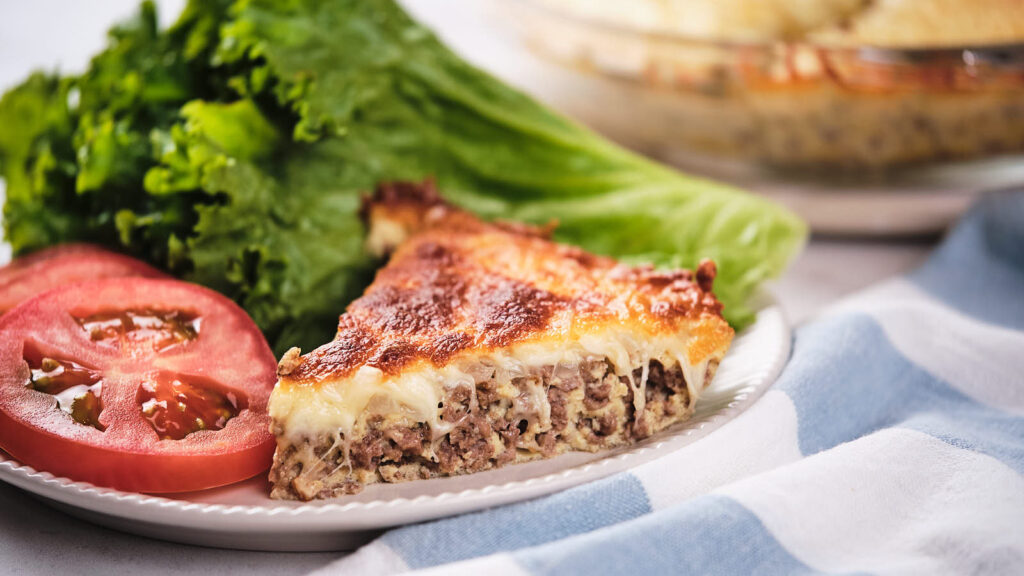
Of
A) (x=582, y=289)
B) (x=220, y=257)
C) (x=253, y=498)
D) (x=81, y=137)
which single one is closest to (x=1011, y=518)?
(x=582, y=289)

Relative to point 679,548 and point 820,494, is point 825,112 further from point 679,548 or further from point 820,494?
point 679,548

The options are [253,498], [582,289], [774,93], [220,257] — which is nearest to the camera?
[253,498]

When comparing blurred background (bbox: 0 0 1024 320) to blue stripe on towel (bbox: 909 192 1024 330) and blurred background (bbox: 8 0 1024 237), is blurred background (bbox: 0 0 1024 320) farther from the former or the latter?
blue stripe on towel (bbox: 909 192 1024 330)

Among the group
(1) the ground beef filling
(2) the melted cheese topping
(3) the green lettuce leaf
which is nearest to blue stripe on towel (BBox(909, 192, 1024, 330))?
(3) the green lettuce leaf

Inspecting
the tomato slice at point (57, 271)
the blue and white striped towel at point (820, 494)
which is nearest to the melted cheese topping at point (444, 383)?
the blue and white striped towel at point (820, 494)

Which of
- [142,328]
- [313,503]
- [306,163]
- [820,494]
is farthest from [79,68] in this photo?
[820,494]

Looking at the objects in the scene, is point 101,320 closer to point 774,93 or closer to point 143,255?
point 143,255
